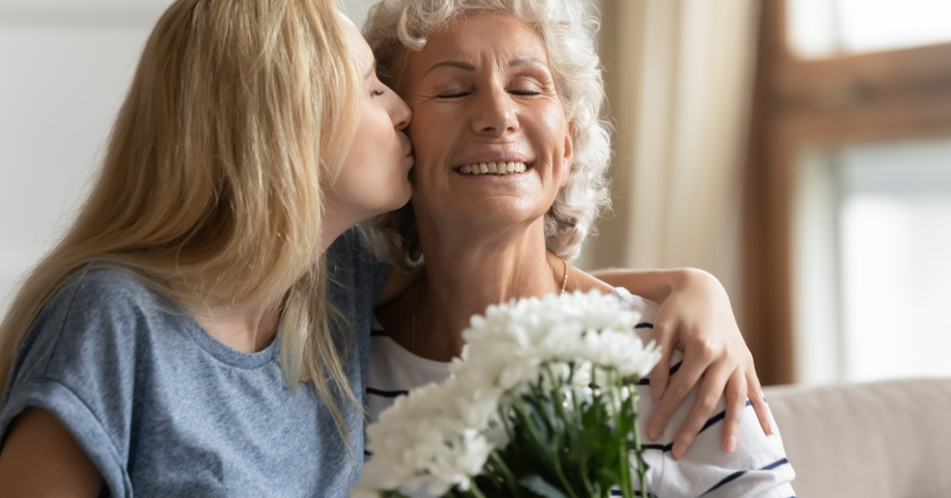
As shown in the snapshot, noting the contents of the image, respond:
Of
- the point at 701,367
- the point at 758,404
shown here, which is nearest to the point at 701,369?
the point at 701,367

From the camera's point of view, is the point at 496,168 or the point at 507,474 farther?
the point at 496,168

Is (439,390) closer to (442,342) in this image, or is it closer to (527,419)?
(527,419)

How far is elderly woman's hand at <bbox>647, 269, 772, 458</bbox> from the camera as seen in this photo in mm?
1375

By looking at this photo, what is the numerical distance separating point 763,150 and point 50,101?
85.9 inches

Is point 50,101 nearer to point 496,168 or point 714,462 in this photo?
point 496,168

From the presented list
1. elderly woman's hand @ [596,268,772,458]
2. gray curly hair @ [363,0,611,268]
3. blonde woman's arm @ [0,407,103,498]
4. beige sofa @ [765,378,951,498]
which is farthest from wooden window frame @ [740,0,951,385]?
blonde woman's arm @ [0,407,103,498]

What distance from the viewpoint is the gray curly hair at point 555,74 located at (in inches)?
62.1

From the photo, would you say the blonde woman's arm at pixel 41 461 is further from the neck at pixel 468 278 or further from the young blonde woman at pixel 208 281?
the neck at pixel 468 278

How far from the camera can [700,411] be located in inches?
54.2

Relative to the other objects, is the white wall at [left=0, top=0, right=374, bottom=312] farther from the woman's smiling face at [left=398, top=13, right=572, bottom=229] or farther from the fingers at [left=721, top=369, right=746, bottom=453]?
the fingers at [left=721, top=369, right=746, bottom=453]

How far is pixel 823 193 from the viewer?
9.92ft

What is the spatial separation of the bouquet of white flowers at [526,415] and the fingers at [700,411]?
0.53 m

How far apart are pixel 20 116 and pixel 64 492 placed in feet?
5.55

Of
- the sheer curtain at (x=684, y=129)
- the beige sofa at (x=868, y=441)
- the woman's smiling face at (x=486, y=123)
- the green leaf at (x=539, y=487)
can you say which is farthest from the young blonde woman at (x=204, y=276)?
the sheer curtain at (x=684, y=129)
